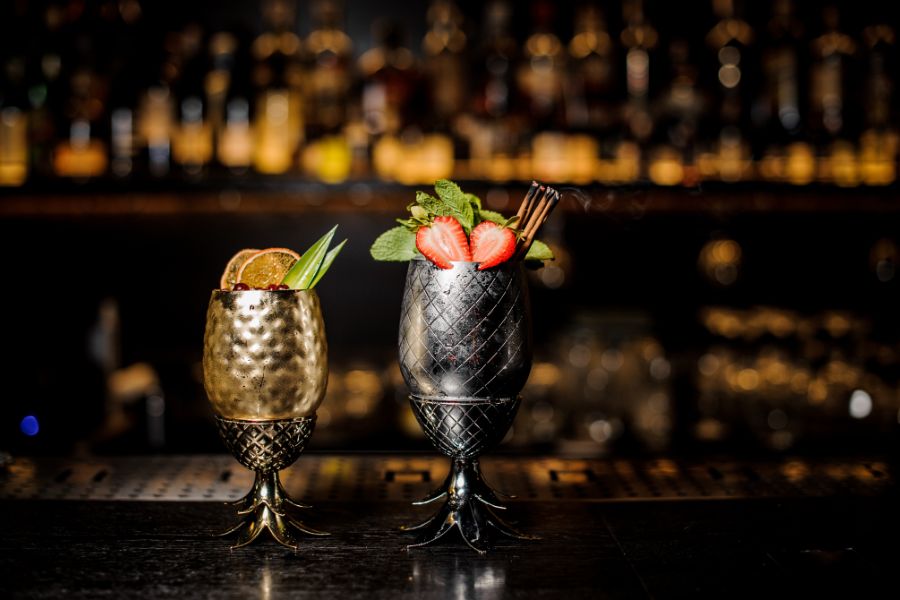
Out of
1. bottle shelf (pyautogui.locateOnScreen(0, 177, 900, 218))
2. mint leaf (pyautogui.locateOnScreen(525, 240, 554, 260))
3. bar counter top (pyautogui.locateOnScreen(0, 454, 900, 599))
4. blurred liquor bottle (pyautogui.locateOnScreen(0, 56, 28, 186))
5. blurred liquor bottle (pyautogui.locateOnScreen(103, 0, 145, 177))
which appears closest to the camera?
bar counter top (pyautogui.locateOnScreen(0, 454, 900, 599))

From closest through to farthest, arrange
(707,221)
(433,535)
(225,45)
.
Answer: (433,535) → (225,45) → (707,221)

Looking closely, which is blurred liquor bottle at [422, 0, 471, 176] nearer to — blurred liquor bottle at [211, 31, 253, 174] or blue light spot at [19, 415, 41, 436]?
blurred liquor bottle at [211, 31, 253, 174]

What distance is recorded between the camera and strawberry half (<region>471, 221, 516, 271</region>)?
79 centimetres

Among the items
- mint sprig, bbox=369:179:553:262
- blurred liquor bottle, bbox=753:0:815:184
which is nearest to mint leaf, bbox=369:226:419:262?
mint sprig, bbox=369:179:553:262

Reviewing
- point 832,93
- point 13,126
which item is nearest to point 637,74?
point 832,93

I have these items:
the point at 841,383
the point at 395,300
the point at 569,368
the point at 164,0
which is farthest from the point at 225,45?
the point at 841,383

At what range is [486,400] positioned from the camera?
80 centimetres

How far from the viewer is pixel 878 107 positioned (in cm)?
238

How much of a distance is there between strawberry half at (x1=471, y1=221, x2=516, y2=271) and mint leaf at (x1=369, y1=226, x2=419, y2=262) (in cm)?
A: 8

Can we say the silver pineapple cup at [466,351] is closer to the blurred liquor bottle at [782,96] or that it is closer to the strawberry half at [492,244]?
the strawberry half at [492,244]

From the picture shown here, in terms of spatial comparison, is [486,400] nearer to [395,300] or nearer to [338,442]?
[338,442]

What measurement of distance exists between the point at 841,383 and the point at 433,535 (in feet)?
5.66

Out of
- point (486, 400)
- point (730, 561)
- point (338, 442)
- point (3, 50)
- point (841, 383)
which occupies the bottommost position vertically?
point (338, 442)

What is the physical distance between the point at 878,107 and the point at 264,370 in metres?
2.11
